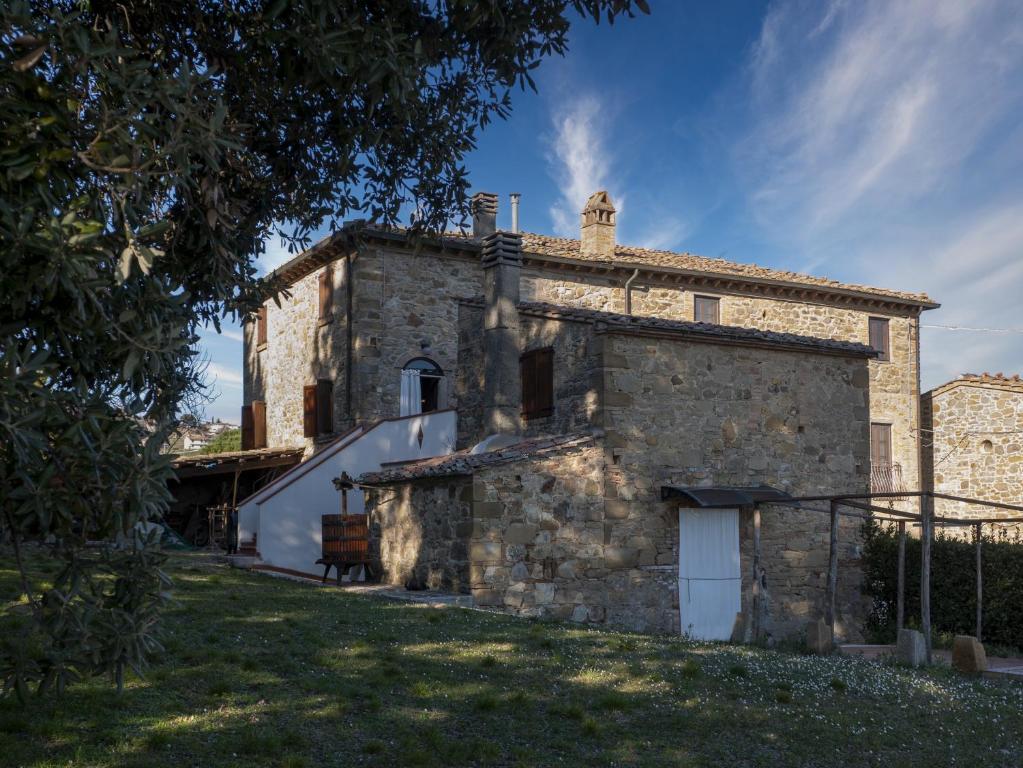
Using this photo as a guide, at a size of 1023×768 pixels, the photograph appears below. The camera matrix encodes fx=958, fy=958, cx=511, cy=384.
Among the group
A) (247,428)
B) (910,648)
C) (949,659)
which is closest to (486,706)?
(910,648)

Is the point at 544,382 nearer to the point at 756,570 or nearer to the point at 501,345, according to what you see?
the point at 501,345

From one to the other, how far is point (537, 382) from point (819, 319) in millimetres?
11862

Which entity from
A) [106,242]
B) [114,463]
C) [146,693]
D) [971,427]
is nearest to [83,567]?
[114,463]

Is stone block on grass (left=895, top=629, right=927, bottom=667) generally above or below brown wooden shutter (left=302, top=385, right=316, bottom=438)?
below

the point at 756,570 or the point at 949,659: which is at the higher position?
the point at 756,570

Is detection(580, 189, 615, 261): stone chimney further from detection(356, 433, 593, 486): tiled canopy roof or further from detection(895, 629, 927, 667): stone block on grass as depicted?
detection(895, 629, 927, 667): stone block on grass

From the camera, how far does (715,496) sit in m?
13.5

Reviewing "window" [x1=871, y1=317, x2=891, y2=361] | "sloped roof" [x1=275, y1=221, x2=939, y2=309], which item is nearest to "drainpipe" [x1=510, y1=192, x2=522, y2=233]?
"sloped roof" [x1=275, y1=221, x2=939, y2=309]

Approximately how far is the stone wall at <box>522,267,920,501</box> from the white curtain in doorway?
146 inches

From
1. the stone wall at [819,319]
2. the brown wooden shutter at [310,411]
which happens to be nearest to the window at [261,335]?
the brown wooden shutter at [310,411]

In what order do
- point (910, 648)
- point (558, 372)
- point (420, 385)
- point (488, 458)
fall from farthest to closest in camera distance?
point (420, 385) < point (558, 372) < point (488, 458) < point (910, 648)

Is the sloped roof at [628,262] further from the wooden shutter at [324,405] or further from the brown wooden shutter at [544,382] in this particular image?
the brown wooden shutter at [544,382]

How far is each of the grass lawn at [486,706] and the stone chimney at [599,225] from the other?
47.5 ft

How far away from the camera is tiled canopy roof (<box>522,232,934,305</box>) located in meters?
21.5
